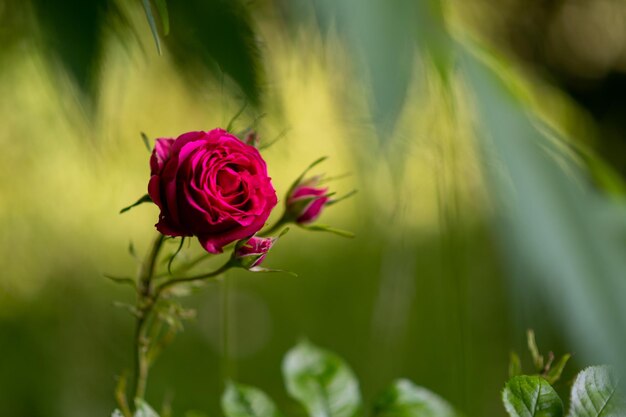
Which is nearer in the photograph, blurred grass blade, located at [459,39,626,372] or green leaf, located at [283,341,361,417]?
blurred grass blade, located at [459,39,626,372]

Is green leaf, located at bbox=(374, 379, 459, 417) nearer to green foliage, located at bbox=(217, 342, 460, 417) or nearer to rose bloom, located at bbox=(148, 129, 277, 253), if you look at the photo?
green foliage, located at bbox=(217, 342, 460, 417)

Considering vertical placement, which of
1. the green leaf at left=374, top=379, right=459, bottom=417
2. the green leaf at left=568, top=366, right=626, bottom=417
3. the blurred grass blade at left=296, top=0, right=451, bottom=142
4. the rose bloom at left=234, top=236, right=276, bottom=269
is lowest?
the green leaf at left=374, top=379, right=459, bottom=417

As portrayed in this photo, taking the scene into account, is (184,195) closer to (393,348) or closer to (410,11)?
(410,11)

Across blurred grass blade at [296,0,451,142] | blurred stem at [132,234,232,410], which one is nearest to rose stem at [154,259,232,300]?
blurred stem at [132,234,232,410]

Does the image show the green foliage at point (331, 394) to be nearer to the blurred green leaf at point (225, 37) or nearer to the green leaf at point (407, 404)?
the green leaf at point (407, 404)

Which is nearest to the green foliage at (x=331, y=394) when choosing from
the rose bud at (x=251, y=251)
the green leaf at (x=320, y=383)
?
the green leaf at (x=320, y=383)

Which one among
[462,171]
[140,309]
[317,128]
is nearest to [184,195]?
[140,309]
